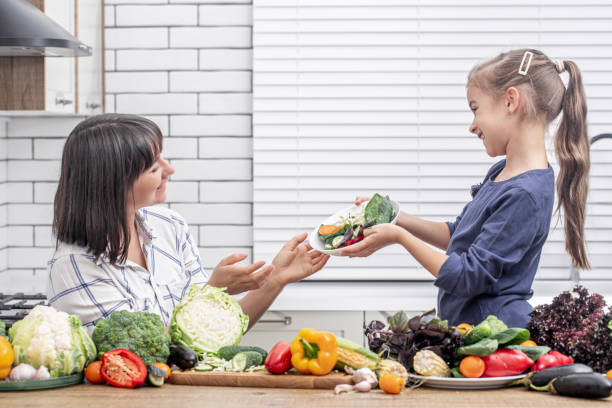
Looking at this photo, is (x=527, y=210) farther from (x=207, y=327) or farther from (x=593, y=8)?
(x=593, y=8)

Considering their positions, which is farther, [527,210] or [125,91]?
[125,91]

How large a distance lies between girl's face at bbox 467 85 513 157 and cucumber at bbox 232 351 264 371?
1.02 m

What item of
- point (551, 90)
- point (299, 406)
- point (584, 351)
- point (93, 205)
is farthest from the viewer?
point (551, 90)

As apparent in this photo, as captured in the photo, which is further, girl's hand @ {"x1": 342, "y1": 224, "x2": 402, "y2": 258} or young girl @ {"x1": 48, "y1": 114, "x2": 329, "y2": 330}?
girl's hand @ {"x1": 342, "y1": 224, "x2": 402, "y2": 258}

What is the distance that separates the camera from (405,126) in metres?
3.21

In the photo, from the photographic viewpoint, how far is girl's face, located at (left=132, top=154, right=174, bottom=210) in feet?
6.27

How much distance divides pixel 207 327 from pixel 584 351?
85cm

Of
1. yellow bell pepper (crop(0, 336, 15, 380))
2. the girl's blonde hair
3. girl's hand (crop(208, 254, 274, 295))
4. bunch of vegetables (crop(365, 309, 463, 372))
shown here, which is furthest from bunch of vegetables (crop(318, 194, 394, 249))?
yellow bell pepper (crop(0, 336, 15, 380))

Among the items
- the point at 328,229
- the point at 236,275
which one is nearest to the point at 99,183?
the point at 236,275

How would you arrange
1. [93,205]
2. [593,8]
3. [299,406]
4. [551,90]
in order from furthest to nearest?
[593,8]
[551,90]
[93,205]
[299,406]

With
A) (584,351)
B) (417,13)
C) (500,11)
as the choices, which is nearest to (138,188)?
(584,351)

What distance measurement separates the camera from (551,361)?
1.41 meters

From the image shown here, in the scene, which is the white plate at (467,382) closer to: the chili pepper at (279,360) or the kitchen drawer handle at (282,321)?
the chili pepper at (279,360)

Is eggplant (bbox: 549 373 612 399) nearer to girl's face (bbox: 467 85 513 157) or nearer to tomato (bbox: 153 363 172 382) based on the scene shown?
tomato (bbox: 153 363 172 382)
